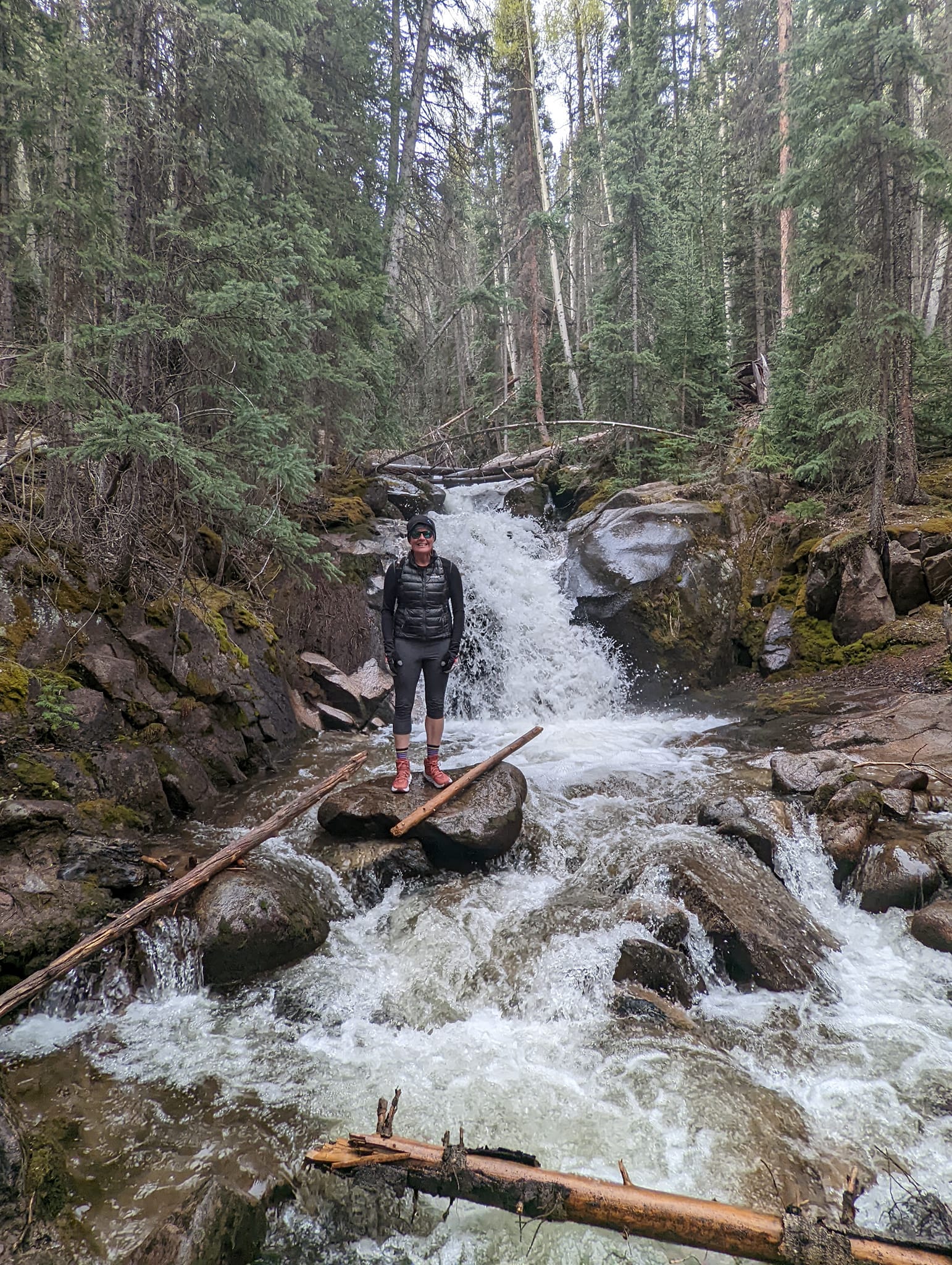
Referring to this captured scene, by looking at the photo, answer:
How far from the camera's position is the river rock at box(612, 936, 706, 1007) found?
177 inches

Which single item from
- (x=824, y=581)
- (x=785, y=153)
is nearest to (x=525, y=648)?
(x=824, y=581)

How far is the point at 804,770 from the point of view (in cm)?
695

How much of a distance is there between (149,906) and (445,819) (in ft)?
8.18

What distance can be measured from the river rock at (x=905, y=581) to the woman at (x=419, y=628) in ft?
26.2

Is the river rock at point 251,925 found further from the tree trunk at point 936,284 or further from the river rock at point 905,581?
the tree trunk at point 936,284

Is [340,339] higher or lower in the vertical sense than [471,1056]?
higher

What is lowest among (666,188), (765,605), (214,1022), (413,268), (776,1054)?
(776,1054)

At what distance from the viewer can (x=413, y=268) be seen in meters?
15.0

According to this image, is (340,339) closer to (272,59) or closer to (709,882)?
(272,59)

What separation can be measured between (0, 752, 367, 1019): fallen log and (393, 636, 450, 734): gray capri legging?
3.50ft

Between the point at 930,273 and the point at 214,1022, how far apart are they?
23.8 meters

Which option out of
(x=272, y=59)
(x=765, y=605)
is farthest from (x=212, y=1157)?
(x=765, y=605)

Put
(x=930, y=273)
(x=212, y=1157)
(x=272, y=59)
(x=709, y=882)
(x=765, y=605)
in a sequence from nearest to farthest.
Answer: (x=212, y=1157)
(x=709, y=882)
(x=272, y=59)
(x=765, y=605)
(x=930, y=273)

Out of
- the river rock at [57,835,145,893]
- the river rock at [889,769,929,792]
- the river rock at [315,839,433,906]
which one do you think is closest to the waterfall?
the river rock at [889,769,929,792]
